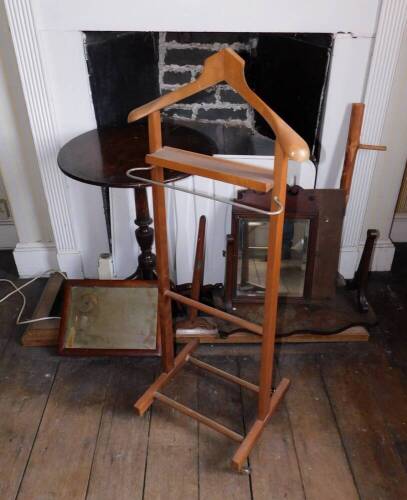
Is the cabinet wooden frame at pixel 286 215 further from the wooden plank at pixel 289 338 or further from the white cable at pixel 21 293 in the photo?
the white cable at pixel 21 293

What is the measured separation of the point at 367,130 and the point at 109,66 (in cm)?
99

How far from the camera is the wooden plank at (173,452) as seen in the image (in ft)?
4.47

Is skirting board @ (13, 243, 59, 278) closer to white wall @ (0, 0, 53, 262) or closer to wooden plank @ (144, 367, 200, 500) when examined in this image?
white wall @ (0, 0, 53, 262)

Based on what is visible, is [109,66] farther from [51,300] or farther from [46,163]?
[51,300]

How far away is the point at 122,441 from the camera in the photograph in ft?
4.91

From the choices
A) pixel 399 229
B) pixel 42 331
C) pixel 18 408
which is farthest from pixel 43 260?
pixel 399 229

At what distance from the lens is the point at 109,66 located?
5.80ft

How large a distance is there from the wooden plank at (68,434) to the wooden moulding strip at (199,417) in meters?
0.24

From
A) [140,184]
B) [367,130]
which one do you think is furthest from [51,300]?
[367,130]

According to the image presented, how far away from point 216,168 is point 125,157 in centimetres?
54

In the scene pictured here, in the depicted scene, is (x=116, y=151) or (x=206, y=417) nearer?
(x=206, y=417)

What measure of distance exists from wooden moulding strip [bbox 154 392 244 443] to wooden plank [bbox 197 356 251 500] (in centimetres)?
6

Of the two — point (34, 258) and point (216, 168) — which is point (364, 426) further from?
point (34, 258)

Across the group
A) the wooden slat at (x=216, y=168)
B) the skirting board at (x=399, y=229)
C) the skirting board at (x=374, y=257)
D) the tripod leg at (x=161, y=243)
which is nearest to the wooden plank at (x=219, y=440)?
the tripod leg at (x=161, y=243)
